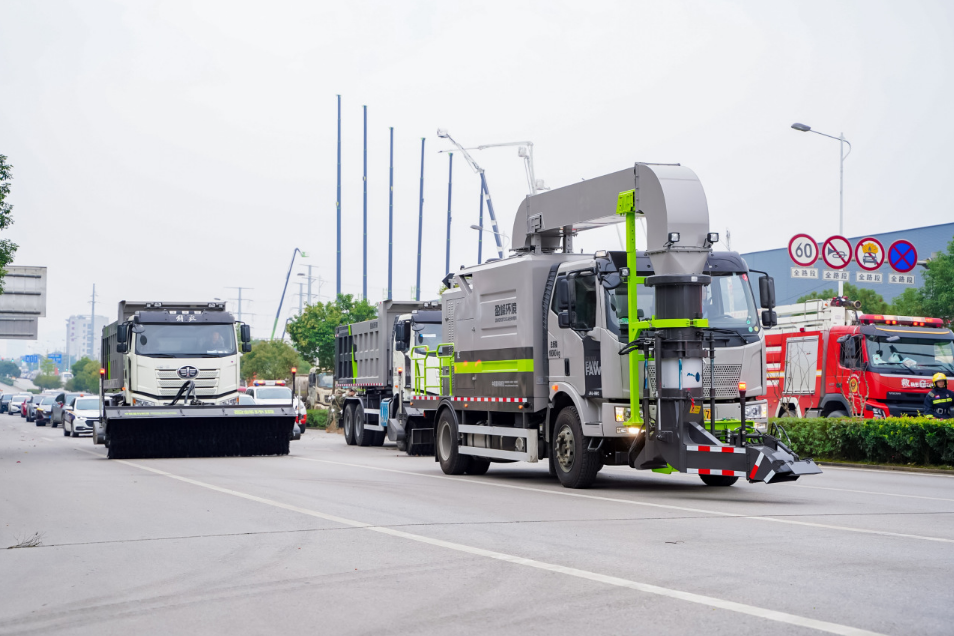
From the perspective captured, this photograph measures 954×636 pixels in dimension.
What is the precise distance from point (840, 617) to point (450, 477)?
11.5m

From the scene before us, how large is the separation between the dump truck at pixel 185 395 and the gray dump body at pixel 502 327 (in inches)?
278

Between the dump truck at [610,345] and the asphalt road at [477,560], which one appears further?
the dump truck at [610,345]

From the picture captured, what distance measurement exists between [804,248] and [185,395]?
1734 centimetres

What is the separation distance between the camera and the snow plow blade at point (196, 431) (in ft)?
Result: 72.0

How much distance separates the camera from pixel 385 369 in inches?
1099

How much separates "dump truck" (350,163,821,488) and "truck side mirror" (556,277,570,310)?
19mm

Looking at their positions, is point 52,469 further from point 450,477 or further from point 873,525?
point 873,525

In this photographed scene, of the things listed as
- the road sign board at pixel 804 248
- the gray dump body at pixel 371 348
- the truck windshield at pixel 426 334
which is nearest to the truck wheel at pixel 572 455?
the truck windshield at pixel 426 334

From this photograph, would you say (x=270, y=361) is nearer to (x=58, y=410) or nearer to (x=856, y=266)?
(x=58, y=410)

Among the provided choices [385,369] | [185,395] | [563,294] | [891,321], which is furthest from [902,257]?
[185,395]

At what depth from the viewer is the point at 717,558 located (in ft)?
27.2

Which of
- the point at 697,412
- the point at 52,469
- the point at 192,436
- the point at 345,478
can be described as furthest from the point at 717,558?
the point at 192,436

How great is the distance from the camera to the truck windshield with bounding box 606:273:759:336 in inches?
544

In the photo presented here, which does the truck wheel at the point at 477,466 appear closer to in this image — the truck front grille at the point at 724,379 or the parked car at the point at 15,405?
the truck front grille at the point at 724,379
